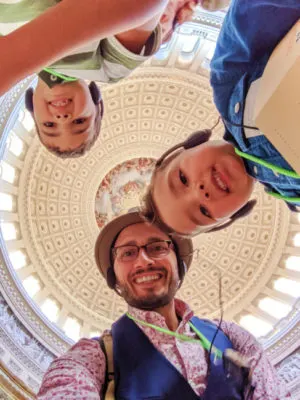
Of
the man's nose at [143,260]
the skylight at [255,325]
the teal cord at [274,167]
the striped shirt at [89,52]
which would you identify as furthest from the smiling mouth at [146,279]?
the skylight at [255,325]

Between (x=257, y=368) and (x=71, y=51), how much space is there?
2453 millimetres

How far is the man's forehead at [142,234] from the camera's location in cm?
375

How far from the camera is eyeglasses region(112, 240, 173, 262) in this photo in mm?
3673

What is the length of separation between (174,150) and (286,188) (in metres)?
1.18

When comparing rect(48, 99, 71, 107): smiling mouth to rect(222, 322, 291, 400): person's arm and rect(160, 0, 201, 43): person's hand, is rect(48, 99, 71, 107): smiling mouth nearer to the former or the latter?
rect(160, 0, 201, 43): person's hand

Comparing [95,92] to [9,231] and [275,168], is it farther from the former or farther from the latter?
[9,231]

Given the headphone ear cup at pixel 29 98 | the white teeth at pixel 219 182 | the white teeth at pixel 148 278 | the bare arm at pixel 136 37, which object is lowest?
the white teeth at pixel 148 278

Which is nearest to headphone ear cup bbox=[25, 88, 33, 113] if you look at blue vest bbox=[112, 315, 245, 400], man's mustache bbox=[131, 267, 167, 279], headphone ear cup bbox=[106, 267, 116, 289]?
headphone ear cup bbox=[106, 267, 116, 289]

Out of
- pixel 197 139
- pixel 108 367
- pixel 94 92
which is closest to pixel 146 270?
pixel 108 367

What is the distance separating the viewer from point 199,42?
828 centimetres

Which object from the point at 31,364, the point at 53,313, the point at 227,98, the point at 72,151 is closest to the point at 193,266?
the point at 53,313

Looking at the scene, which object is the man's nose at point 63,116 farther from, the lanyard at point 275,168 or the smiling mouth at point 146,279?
the lanyard at point 275,168

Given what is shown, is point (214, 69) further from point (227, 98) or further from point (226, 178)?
point (226, 178)

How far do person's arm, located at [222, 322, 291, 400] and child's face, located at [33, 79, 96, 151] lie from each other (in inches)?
128
